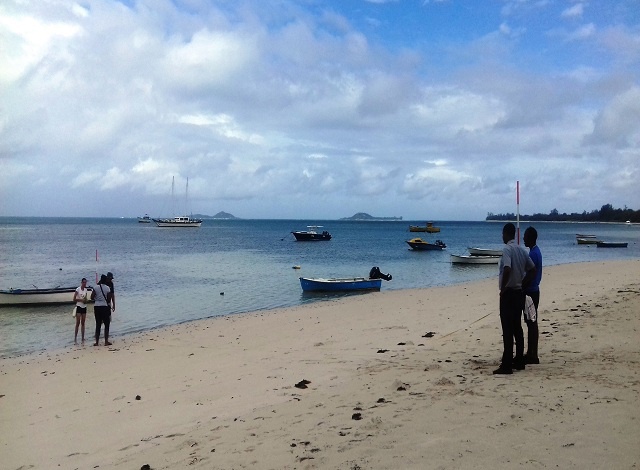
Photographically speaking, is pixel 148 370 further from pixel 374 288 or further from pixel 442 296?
pixel 374 288

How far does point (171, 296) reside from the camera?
90.8 ft

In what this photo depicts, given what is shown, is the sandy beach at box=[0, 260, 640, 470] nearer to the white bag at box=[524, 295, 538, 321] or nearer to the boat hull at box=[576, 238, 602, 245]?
the white bag at box=[524, 295, 538, 321]

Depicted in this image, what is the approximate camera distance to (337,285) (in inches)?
1122

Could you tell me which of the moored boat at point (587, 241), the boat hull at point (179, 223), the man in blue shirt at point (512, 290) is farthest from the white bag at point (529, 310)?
the boat hull at point (179, 223)

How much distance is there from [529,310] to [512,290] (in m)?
0.57

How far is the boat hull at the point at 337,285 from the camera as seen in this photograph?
28094 mm

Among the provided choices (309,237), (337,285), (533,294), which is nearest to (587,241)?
(309,237)

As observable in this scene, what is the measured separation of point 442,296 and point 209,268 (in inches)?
1023

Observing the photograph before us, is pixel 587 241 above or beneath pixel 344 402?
beneath

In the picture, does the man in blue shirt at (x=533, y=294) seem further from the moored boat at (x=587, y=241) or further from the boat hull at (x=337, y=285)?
the moored boat at (x=587, y=241)

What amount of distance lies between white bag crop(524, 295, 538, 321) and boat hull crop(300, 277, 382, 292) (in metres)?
20.3

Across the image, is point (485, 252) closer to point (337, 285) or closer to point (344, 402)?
point (337, 285)

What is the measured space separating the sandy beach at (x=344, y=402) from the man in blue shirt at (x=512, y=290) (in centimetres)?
Result: 29

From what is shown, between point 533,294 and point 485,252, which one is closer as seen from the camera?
point 533,294
